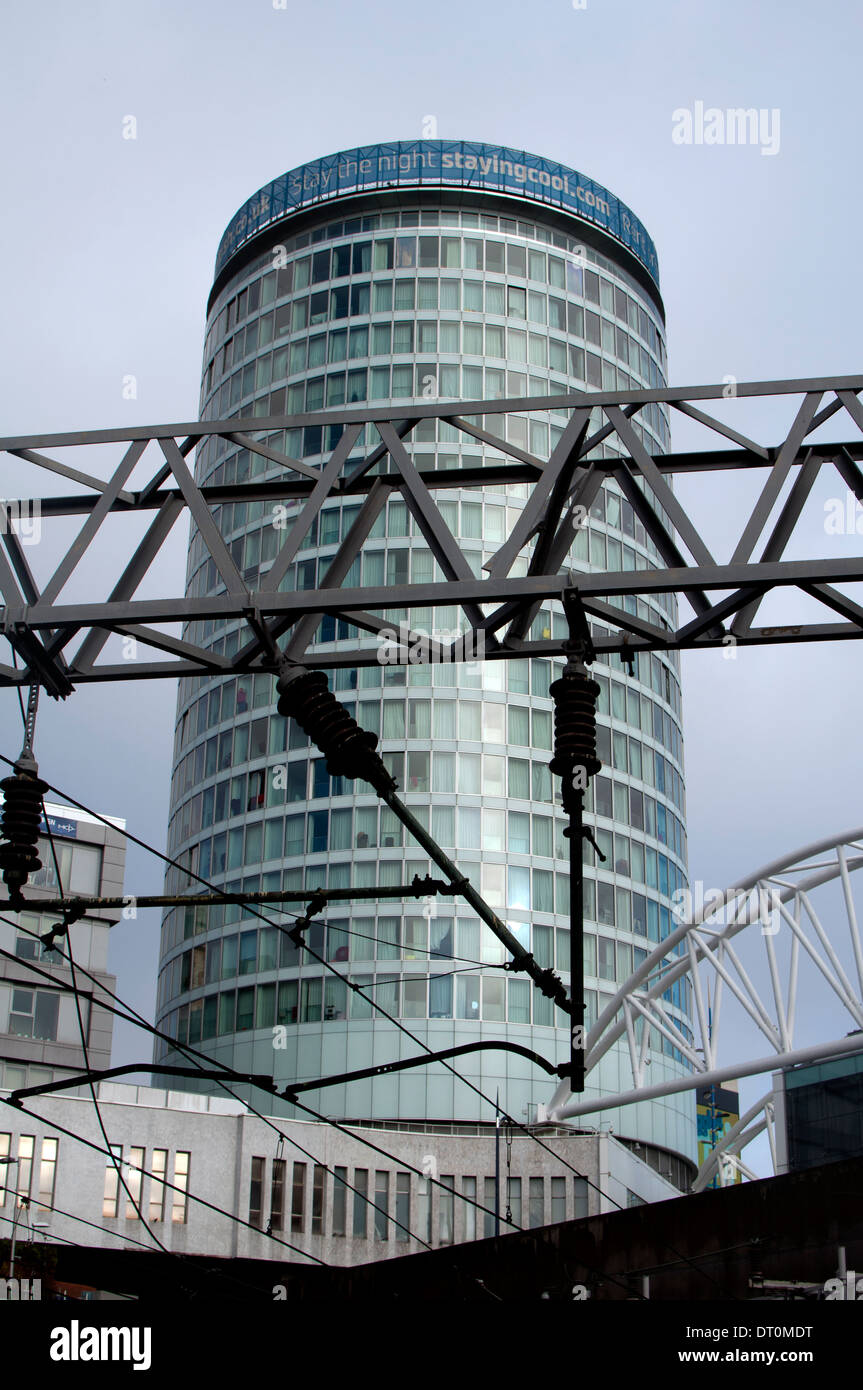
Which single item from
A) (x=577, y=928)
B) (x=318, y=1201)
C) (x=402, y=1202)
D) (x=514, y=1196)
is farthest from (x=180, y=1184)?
(x=577, y=928)

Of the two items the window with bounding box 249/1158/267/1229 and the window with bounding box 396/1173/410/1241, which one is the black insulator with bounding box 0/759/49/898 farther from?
the window with bounding box 396/1173/410/1241

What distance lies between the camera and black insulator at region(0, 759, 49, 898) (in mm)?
11344

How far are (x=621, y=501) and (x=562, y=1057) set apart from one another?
31101mm

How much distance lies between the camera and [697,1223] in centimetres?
3572

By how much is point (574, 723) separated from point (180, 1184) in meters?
58.9

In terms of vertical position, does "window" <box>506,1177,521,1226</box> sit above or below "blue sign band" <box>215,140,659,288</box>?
below

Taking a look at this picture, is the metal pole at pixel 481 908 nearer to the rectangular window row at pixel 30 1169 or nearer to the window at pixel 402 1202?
the rectangular window row at pixel 30 1169

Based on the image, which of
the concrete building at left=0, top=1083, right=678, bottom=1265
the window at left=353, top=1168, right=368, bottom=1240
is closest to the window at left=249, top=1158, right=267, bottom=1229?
the concrete building at left=0, top=1083, right=678, bottom=1265

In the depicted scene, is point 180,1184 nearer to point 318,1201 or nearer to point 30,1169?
point 318,1201

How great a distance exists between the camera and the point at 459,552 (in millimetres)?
10820

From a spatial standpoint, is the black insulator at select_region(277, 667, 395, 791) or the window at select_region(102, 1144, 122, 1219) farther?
the window at select_region(102, 1144, 122, 1219)

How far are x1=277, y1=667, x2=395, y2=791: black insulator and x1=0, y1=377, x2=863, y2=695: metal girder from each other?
15.5 inches
